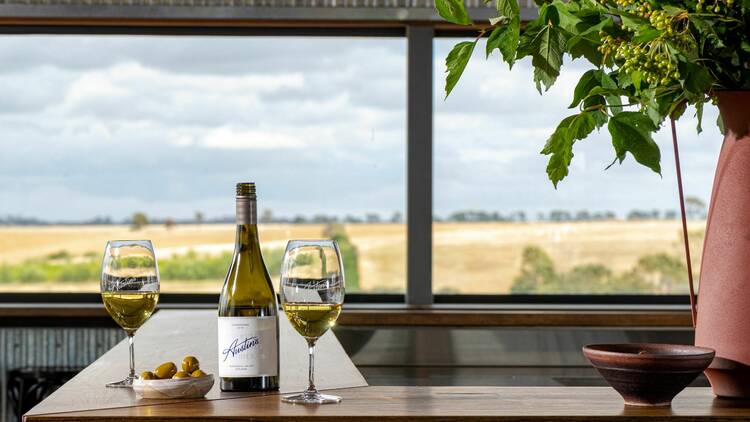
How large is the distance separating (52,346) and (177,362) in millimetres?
2195

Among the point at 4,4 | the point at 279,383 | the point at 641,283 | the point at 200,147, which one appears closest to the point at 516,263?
the point at 641,283

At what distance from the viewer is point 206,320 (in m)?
2.56

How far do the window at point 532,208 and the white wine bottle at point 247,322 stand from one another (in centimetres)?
257

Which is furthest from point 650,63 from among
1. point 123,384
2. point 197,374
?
point 123,384

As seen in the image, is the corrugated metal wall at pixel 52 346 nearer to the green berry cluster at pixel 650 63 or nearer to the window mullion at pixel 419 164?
the window mullion at pixel 419 164

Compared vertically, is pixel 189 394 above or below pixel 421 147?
below

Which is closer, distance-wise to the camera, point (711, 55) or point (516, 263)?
point (711, 55)

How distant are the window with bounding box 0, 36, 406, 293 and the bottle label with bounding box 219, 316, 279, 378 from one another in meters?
2.63

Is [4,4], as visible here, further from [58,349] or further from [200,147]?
[58,349]

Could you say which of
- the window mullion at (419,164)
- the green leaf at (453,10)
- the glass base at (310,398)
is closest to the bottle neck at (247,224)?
the glass base at (310,398)

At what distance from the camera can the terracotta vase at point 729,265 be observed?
1.17 meters

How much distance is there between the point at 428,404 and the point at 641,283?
2.92m

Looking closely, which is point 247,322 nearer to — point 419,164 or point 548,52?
point 548,52

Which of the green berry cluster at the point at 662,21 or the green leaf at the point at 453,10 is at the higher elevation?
the green leaf at the point at 453,10
